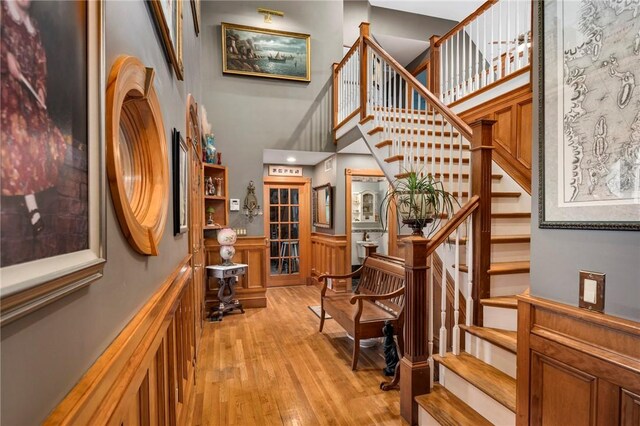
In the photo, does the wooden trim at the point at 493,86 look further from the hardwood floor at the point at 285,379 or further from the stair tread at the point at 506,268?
the hardwood floor at the point at 285,379

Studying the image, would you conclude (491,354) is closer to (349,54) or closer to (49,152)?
(49,152)

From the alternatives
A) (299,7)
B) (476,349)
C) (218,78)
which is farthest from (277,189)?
(476,349)

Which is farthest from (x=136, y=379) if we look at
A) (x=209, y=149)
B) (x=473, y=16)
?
(x=473, y=16)

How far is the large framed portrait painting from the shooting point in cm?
41

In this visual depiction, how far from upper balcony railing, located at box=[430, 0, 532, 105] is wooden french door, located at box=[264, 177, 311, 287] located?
305cm

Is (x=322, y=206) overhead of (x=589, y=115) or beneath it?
beneath

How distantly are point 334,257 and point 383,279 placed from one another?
1937mm

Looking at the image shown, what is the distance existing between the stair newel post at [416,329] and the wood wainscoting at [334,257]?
122 inches

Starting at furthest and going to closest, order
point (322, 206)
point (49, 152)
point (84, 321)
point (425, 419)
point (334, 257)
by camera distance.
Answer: point (322, 206) < point (334, 257) < point (425, 419) < point (84, 321) < point (49, 152)

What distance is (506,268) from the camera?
91.1 inches

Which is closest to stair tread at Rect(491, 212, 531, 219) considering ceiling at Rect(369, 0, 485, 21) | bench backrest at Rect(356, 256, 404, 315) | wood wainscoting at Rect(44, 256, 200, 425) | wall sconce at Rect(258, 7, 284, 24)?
bench backrest at Rect(356, 256, 404, 315)

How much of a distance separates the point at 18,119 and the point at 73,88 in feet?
0.64

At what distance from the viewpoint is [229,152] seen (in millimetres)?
4676

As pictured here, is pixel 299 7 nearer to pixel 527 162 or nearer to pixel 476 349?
pixel 527 162
